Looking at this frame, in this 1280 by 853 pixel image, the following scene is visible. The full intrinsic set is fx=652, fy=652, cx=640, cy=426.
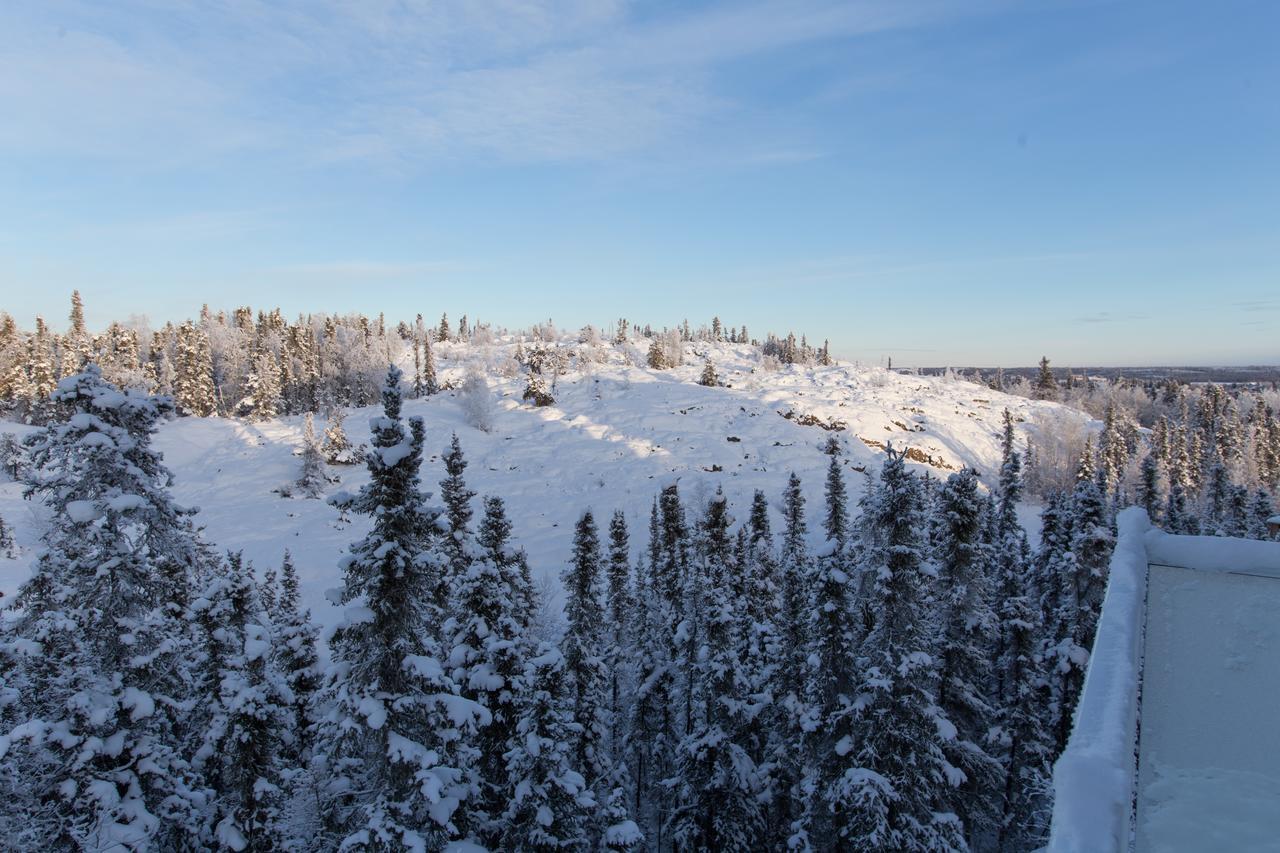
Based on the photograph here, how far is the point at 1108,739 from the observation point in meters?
4.74

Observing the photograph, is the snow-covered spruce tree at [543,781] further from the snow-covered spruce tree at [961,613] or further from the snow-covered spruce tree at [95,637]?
the snow-covered spruce tree at [961,613]

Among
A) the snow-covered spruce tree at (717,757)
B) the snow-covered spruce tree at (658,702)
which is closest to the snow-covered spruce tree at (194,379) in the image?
the snow-covered spruce tree at (658,702)

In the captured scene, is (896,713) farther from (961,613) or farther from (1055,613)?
(1055,613)

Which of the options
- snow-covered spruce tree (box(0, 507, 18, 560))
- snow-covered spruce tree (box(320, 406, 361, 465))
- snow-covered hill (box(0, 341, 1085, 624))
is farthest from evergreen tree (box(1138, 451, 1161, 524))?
snow-covered spruce tree (box(0, 507, 18, 560))

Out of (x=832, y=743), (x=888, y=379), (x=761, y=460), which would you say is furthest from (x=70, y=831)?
(x=888, y=379)

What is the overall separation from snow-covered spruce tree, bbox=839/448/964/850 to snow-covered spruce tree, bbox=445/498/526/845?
8494 mm

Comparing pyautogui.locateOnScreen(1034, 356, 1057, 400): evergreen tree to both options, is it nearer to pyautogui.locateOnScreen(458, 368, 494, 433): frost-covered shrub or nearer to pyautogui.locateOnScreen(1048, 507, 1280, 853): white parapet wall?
pyautogui.locateOnScreen(458, 368, 494, 433): frost-covered shrub

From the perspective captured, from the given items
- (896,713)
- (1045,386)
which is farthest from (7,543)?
(1045,386)

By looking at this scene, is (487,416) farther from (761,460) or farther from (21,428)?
(21,428)

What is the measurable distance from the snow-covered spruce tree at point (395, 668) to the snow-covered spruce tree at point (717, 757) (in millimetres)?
9995

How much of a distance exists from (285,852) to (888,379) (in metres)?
147

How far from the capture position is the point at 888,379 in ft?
480

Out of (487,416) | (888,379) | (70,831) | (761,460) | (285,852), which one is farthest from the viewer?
(888,379)

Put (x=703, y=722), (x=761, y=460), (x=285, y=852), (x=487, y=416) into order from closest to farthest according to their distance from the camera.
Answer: (x=285, y=852) → (x=703, y=722) → (x=761, y=460) → (x=487, y=416)
